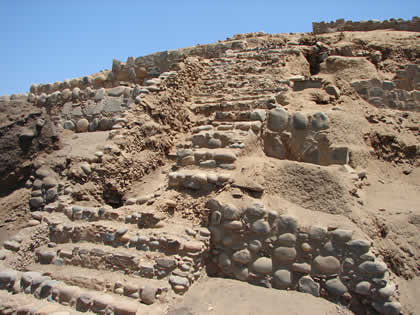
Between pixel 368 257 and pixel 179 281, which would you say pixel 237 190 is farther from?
pixel 368 257

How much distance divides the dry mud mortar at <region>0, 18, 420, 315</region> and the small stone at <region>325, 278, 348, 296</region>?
0.04 feet

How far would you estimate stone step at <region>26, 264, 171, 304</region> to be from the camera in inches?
147

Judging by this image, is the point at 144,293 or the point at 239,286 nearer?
the point at 144,293

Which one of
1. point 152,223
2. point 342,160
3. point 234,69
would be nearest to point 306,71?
Answer: point 234,69

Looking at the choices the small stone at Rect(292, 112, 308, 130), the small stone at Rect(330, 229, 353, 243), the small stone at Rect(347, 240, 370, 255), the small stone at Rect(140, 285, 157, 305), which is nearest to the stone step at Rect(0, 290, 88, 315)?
the small stone at Rect(140, 285, 157, 305)

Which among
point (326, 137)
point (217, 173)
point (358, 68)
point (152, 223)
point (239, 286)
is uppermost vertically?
point (358, 68)

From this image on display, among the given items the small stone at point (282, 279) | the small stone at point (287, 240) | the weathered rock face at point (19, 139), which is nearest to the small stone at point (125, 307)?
the small stone at point (282, 279)

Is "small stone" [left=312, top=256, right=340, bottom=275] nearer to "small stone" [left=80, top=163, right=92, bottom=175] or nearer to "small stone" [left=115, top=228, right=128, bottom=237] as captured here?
"small stone" [left=115, top=228, right=128, bottom=237]

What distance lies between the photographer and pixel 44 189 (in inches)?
243

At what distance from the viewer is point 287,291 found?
12.7ft

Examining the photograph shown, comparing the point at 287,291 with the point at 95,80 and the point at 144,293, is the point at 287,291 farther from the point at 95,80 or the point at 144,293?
the point at 95,80

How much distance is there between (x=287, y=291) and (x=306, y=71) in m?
5.45

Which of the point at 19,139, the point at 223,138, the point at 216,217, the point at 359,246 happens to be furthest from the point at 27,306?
the point at 19,139

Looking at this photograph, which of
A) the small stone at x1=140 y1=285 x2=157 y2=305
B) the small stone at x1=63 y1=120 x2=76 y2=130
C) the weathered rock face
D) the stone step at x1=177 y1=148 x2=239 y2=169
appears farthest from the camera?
the small stone at x1=63 y1=120 x2=76 y2=130
